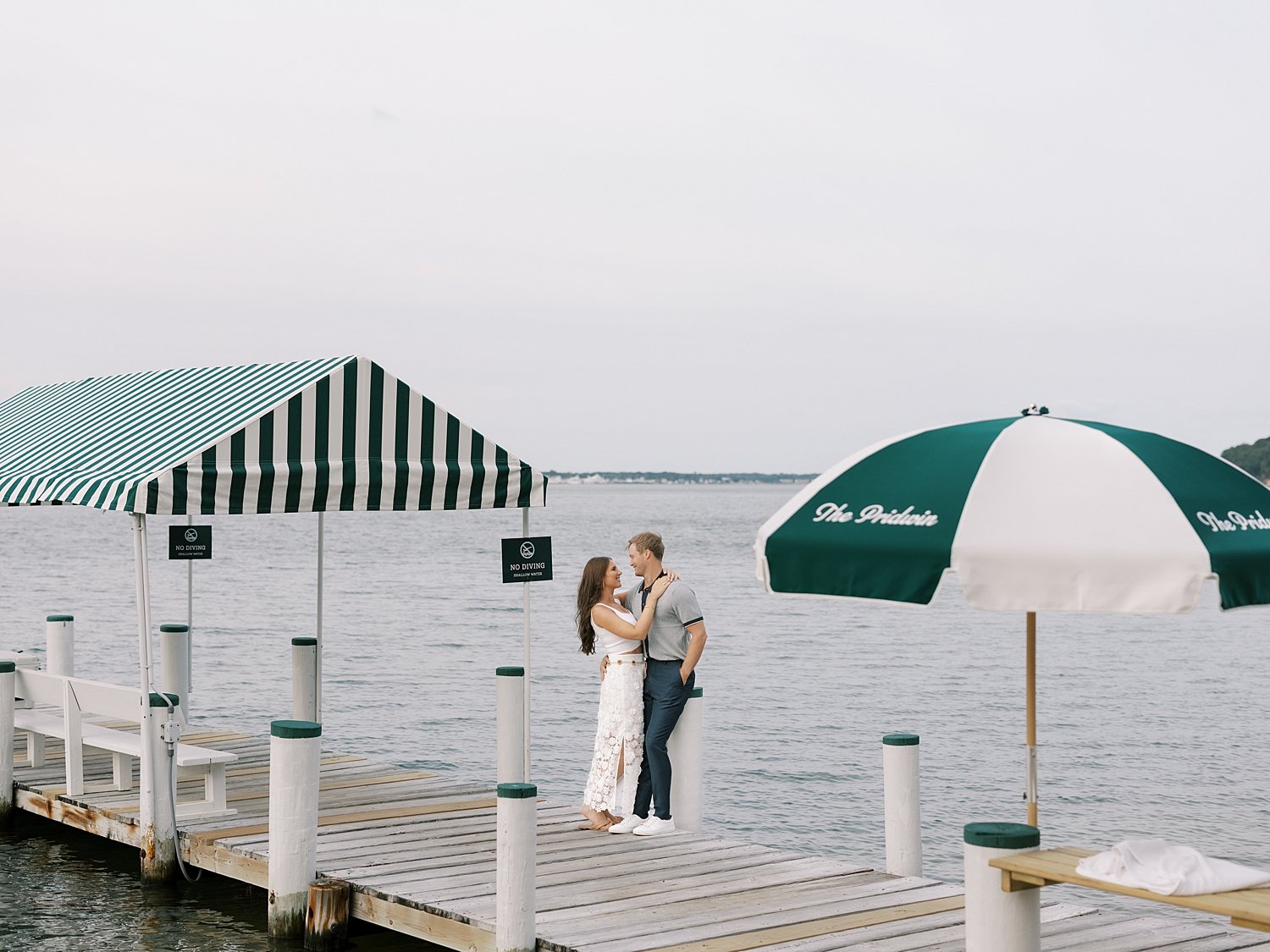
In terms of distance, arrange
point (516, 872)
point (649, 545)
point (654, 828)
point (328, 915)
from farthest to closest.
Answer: point (654, 828), point (649, 545), point (328, 915), point (516, 872)

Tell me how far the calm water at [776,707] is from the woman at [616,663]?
1792 millimetres

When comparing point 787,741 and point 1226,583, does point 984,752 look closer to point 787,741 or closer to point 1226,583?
point 787,741

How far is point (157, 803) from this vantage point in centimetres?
900

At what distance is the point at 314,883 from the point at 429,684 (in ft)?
63.9

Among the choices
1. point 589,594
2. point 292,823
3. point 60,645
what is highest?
point 589,594

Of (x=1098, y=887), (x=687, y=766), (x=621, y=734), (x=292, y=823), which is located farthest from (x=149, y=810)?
(x=1098, y=887)

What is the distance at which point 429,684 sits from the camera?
27.2m

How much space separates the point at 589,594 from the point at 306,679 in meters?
3.35

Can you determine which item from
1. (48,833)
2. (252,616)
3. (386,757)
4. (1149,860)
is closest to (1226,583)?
(1149,860)

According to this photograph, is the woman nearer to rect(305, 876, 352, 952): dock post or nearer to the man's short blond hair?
the man's short blond hair

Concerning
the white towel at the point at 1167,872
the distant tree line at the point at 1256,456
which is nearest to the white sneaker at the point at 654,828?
the white towel at the point at 1167,872

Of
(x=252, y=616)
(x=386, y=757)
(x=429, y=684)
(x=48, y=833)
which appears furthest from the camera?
(x=252, y=616)

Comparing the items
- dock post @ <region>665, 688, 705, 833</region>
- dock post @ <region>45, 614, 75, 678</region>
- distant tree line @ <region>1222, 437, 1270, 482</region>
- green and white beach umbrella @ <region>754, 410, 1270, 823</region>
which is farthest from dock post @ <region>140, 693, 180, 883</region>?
distant tree line @ <region>1222, 437, 1270, 482</region>

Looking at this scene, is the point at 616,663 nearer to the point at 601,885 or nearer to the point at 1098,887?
the point at 601,885
